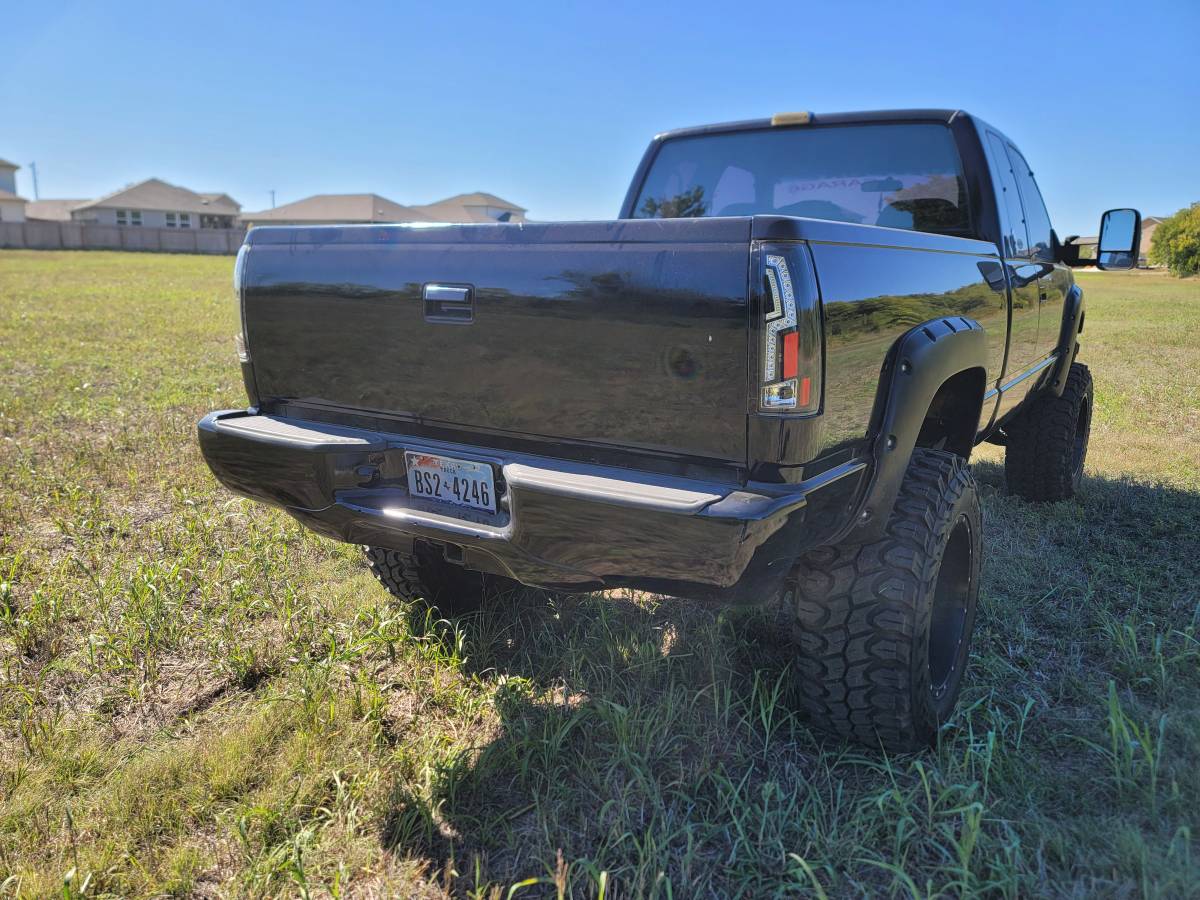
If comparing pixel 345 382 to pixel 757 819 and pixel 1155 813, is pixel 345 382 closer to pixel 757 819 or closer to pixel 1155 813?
pixel 757 819

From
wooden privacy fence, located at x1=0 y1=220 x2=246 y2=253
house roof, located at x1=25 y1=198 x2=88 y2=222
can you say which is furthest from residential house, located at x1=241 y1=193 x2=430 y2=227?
house roof, located at x1=25 y1=198 x2=88 y2=222

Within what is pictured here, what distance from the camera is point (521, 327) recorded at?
2.26 m

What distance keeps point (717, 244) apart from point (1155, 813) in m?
1.84

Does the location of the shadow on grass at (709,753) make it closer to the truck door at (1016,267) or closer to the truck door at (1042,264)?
the truck door at (1016,267)

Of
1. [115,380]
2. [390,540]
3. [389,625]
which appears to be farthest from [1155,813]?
[115,380]

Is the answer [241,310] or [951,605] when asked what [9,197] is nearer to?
[241,310]

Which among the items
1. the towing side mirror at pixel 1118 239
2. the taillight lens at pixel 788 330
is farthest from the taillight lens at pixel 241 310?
the towing side mirror at pixel 1118 239

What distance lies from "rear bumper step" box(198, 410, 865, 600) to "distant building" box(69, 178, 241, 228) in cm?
7099

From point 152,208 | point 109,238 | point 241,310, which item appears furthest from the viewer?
point 152,208

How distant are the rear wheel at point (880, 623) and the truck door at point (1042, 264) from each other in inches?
79.4

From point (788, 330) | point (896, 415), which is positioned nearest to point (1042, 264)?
point (896, 415)

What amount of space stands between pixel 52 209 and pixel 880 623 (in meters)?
93.3

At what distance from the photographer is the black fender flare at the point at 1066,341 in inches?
184

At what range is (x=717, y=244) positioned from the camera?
1.96 m
